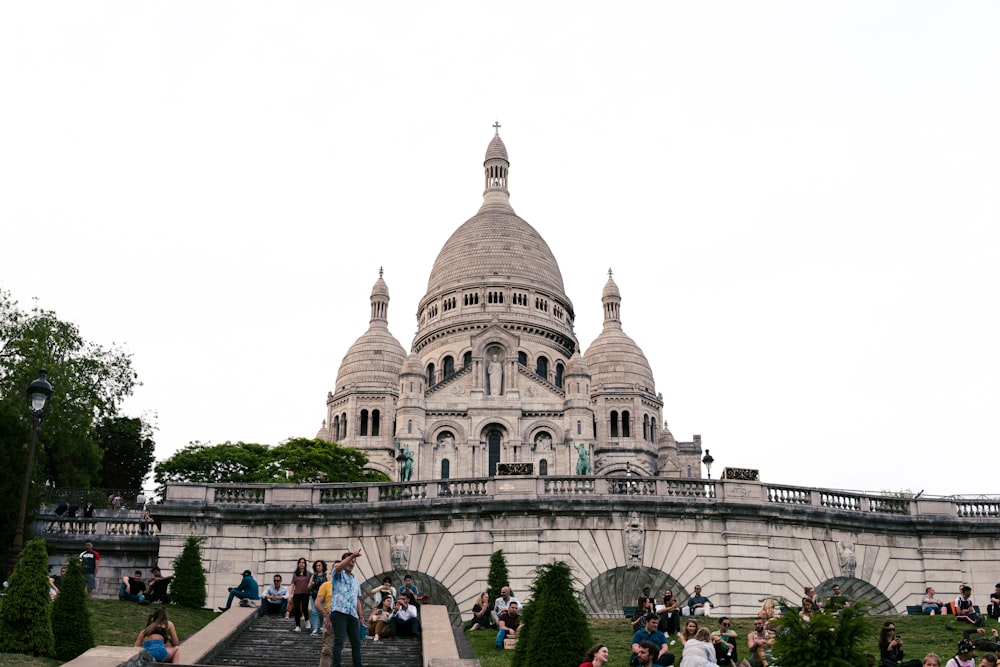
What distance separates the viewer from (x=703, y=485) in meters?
29.2

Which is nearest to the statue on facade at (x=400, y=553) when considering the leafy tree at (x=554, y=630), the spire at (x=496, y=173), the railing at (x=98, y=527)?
the railing at (x=98, y=527)

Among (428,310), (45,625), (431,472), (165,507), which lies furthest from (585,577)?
(428,310)

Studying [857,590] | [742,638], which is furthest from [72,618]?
[857,590]

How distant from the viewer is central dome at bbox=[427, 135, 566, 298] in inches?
4218

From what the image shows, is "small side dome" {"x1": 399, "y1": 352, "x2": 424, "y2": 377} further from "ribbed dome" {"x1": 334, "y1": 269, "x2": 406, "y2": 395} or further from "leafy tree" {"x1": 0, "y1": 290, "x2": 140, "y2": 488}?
"leafy tree" {"x1": 0, "y1": 290, "x2": 140, "y2": 488}

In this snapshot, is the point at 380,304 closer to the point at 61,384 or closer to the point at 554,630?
the point at 61,384

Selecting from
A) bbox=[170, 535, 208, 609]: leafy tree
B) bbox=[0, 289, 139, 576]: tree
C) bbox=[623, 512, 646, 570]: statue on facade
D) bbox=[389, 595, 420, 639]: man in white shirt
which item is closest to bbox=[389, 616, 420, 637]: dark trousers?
bbox=[389, 595, 420, 639]: man in white shirt

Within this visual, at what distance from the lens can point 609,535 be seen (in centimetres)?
2842

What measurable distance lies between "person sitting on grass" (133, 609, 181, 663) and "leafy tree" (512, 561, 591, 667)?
4987 millimetres

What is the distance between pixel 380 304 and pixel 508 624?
87.1 metres

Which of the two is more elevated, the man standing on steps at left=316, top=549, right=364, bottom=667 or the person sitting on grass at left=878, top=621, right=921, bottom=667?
the man standing on steps at left=316, top=549, right=364, bottom=667

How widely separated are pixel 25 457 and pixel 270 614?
11231mm

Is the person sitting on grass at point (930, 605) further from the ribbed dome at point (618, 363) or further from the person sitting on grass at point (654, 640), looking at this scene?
the ribbed dome at point (618, 363)

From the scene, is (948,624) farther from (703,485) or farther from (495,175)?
(495,175)
